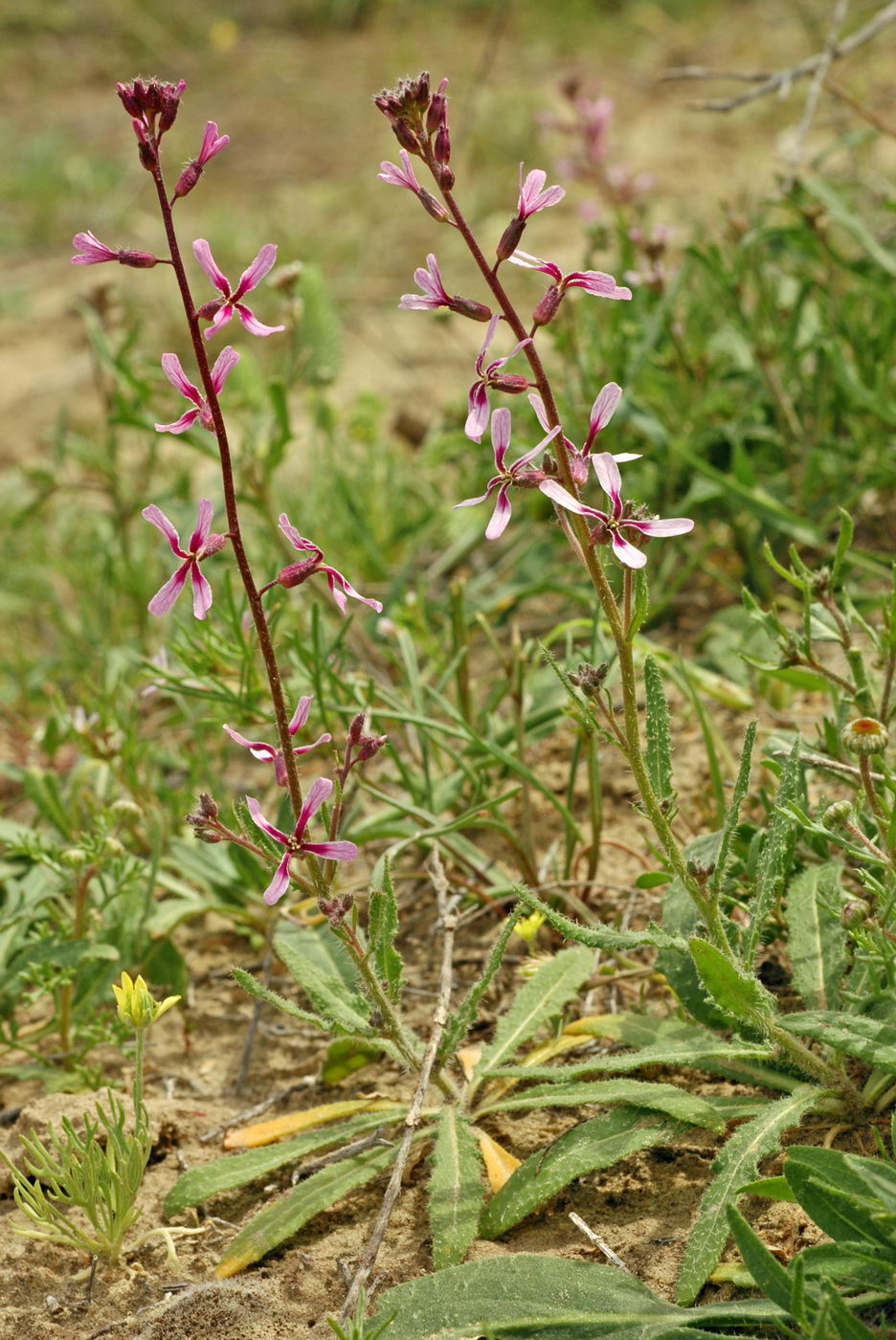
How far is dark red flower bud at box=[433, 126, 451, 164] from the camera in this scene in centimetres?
155

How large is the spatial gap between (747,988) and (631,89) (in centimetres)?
721

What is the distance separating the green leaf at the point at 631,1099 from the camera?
6.01ft

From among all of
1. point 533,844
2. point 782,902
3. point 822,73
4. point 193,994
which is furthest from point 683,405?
point 193,994

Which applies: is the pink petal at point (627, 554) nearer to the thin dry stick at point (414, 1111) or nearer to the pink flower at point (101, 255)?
the pink flower at point (101, 255)

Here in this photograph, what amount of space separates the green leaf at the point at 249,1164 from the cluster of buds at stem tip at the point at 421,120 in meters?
1.34

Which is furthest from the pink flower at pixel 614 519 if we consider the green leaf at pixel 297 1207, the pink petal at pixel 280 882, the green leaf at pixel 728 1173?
the green leaf at pixel 297 1207

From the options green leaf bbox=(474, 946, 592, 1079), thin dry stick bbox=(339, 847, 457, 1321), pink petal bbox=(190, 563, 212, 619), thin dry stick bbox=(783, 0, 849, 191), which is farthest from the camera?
thin dry stick bbox=(783, 0, 849, 191)

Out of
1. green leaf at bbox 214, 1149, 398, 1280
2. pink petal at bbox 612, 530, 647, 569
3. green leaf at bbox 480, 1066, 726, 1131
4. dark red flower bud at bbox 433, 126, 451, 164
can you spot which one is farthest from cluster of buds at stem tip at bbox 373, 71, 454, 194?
green leaf at bbox 214, 1149, 398, 1280

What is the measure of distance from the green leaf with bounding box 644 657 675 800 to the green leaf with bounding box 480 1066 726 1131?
1.42 feet

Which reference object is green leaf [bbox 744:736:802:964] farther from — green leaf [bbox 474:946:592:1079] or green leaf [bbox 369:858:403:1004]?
green leaf [bbox 369:858:403:1004]

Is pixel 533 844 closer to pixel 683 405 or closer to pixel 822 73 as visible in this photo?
pixel 683 405

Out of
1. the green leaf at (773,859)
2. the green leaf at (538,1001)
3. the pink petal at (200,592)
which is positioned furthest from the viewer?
the green leaf at (538,1001)

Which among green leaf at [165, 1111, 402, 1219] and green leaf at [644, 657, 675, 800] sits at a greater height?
green leaf at [644, 657, 675, 800]

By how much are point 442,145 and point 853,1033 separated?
1.25 meters
